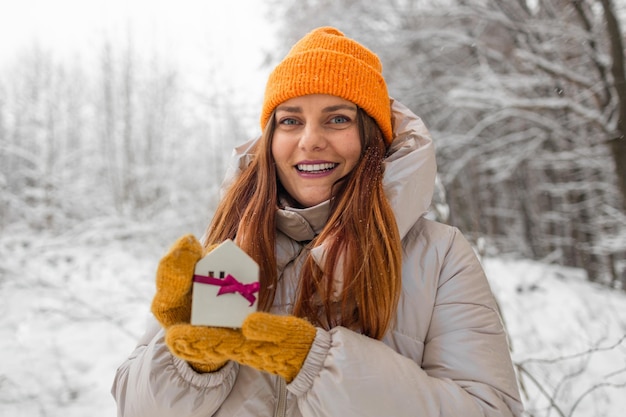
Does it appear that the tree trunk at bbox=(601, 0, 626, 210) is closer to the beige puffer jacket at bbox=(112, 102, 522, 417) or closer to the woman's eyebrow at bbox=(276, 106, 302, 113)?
the beige puffer jacket at bbox=(112, 102, 522, 417)

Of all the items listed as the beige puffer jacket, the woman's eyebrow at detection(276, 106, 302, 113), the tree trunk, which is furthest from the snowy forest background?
the woman's eyebrow at detection(276, 106, 302, 113)

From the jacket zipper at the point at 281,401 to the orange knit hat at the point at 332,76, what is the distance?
39.4 inches

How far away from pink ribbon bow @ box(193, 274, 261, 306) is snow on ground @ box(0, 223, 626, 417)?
1.62m

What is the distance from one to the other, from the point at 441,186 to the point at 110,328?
3.65 meters

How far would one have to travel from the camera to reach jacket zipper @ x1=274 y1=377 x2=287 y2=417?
43.6 inches

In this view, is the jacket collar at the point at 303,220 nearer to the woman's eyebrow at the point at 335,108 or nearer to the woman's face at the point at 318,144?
the woman's face at the point at 318,144

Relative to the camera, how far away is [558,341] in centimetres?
364

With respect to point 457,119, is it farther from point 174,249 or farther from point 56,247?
point 174,249

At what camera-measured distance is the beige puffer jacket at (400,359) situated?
37.2 inches

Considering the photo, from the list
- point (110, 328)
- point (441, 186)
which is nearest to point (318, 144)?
point (441, 186)

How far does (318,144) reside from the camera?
1367mm

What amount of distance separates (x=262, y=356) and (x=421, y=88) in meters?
7.52

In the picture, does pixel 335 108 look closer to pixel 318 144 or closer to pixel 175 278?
pixel 318 144

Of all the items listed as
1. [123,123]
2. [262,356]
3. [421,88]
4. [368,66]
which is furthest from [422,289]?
[123,123]
